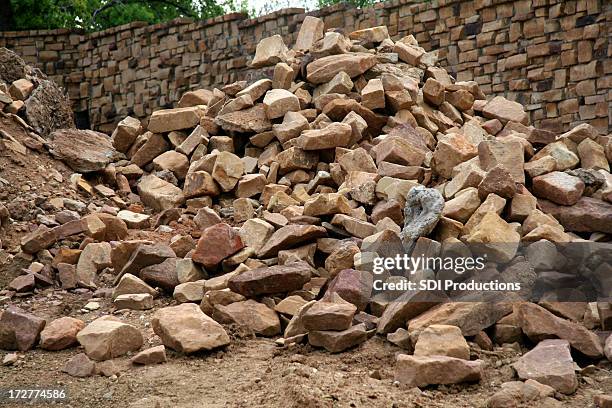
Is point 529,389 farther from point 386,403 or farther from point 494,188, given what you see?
point 494,188

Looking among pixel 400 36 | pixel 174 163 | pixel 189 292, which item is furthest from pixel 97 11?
pixel 189 292

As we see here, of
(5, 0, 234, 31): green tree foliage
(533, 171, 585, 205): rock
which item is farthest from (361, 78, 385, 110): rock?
(5, 0, 234, 31): green tree foliage

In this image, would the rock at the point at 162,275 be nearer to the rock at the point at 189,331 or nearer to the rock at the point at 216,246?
the rock at the point at 216,246

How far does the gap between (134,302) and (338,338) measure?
1.44 m

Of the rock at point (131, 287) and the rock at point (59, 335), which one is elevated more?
the rock at point (131, 287)

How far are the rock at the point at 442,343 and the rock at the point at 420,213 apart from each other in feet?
2.87

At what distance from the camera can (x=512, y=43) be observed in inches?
457

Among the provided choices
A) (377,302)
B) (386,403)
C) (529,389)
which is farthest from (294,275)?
(529,389)

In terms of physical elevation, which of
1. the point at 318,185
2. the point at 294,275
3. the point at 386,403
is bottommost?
the point at 386,403

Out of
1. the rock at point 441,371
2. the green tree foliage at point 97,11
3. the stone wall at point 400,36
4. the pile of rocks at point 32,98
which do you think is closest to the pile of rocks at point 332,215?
the rock at point 441,371

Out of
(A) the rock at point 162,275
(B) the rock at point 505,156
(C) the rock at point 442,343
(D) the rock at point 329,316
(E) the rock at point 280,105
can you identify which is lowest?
(C) the rock at point 442,343

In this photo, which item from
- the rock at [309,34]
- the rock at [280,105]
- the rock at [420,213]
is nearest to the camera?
the rock at [420,213]

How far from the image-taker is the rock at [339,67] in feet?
23.5

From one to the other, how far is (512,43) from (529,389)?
9149 mm
